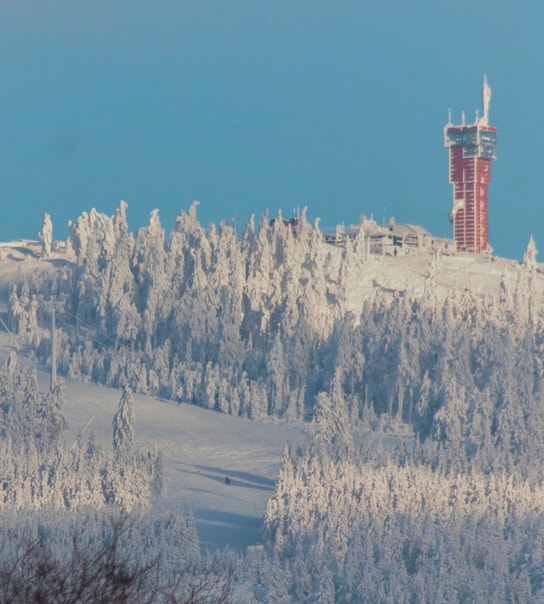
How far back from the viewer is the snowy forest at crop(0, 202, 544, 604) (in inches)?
2052

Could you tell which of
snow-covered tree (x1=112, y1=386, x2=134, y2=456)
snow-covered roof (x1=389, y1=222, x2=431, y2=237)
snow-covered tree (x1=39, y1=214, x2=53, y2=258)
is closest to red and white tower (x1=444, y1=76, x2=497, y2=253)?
snow-covered roof (x1=389, y1=222, x2=431, y2=237)

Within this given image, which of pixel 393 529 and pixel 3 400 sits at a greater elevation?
pixel 3 400

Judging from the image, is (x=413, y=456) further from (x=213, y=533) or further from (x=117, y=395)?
(x=117, y=395)

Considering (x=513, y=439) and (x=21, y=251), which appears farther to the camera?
(x=21, y=251)

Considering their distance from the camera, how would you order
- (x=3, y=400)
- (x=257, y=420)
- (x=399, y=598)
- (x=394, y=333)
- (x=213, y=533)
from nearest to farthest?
(x=399, y=598) → (x=213, y=533) → (x=3, y=400) → (x=257, y=420) → (x=394, y=333)

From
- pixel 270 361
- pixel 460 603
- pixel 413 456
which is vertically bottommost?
pixel 460 603

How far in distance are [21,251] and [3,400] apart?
49295mm

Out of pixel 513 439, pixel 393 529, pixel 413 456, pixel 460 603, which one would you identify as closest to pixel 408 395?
pixel 513 439

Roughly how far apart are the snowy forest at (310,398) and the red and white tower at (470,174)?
33145 mm

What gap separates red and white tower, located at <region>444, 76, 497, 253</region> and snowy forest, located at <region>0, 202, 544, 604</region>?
33.1m

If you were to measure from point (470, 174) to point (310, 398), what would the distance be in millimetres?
66903

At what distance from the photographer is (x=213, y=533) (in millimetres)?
60969

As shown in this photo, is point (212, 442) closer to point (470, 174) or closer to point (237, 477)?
point (237, 477)

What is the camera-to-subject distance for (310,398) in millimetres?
91125
